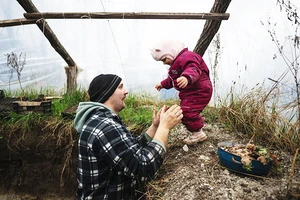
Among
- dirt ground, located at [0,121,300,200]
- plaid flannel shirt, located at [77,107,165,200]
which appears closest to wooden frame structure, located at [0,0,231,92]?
dirt ground, located at [0,121,300,200]

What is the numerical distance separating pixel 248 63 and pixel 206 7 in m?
0.94

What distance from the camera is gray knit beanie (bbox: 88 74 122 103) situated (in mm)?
1745

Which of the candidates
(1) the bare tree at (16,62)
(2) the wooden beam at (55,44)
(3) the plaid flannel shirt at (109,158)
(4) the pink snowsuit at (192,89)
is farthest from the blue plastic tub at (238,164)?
(1) the bare tree at (16,62)

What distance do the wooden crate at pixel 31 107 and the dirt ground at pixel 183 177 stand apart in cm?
46

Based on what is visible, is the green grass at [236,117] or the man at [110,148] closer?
the man at [110,148]

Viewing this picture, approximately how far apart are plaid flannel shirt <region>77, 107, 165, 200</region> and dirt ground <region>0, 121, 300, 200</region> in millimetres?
372

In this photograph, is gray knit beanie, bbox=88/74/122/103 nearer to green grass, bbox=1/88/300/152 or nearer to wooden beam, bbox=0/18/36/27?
green grass, bbox=1/88/300/152

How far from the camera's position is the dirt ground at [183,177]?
5.50 ft

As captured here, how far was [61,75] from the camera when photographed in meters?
4.63

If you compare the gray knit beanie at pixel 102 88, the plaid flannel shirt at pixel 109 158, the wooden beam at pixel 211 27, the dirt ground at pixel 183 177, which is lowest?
the dirt ground at pixel 183 177

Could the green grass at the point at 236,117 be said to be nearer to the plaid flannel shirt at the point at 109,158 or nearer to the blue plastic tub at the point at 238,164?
the blue plastic tub at the point at 238,164

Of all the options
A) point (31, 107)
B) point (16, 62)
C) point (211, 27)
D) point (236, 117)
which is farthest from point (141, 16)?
point (16, 62)

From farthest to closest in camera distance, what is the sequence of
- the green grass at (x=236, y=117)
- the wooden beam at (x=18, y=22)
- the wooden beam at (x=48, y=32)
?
the wooden beam at (x=18, y=22) → the wooden beam at (x=48, y=32) → the green grass at (x=236, y=117)

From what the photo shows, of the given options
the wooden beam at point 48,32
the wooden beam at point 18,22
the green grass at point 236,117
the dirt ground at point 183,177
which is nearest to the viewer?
the dirt ground at point 183,177
